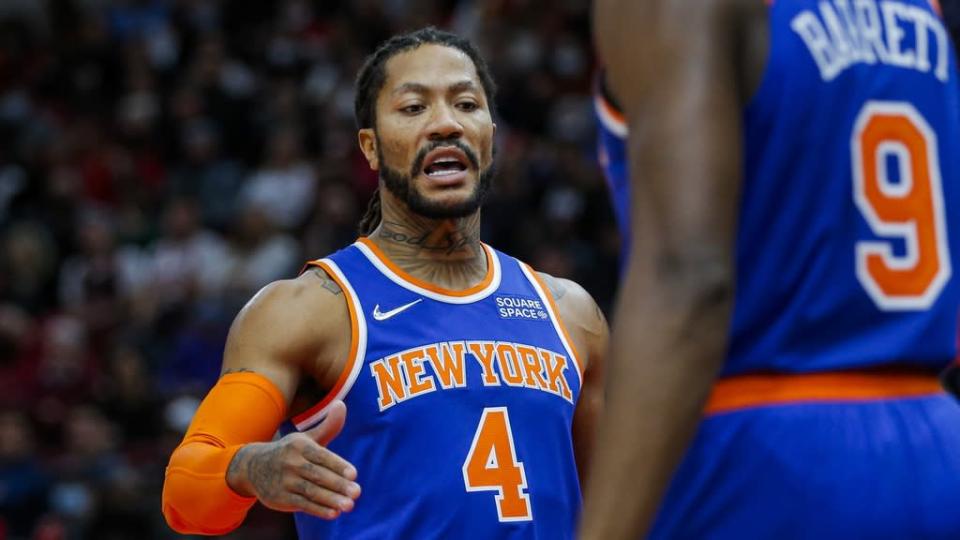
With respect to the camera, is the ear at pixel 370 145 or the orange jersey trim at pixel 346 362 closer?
the orange jersey trim at pixel 346 362

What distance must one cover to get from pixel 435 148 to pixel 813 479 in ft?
7.69

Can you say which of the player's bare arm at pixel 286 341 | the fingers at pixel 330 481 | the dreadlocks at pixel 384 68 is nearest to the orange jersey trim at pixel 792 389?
the fingers at pixel 330 481

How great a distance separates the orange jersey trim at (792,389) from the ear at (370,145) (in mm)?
2401

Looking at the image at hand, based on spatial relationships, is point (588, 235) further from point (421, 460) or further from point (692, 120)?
point (692, 120)

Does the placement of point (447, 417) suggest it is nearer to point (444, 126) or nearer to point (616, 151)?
point (444, 126)

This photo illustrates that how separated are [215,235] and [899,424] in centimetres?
1165

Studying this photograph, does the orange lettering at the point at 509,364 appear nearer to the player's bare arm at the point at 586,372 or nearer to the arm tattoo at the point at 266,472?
the player's bare arm at the point at 586,372

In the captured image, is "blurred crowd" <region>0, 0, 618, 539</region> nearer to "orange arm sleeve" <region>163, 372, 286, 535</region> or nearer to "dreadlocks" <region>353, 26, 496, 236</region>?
"dreadlocks" <region>353, 26, 496, 236</region>

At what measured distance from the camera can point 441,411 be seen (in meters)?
4.08

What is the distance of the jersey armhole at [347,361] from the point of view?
409cm

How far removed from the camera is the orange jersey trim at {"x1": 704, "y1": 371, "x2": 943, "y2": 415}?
92.0 inches

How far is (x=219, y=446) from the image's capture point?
384 centimetres

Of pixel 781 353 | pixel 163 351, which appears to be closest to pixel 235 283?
pixel 163 351

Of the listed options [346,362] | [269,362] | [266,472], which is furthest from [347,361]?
[266,472]
